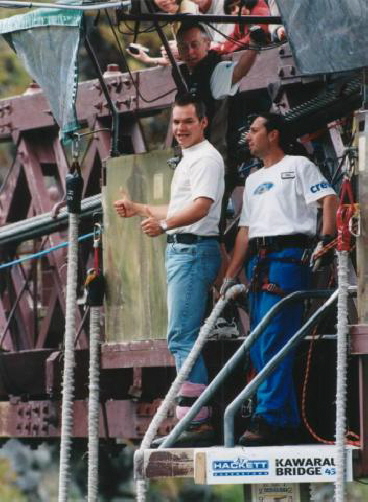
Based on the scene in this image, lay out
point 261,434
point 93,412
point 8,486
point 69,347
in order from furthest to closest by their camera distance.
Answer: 1. point 8,486
2. point 93,412
3. point 69,347
4. point 261,434

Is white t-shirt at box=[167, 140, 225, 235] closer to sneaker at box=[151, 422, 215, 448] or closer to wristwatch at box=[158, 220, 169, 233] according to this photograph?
wristwatch at box=[158, 220, 169, 233]

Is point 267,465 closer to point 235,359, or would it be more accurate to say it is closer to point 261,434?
point 261,434

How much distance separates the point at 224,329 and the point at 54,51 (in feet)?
6.94

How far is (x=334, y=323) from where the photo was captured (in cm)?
1209

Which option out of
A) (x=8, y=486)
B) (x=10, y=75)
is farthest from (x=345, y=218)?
(x=10, y=75)

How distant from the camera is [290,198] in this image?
11.3 m

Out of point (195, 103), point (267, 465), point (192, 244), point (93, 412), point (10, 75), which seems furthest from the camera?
point (10, 75)

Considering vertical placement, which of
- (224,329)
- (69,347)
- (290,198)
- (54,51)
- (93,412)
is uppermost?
(54,51)

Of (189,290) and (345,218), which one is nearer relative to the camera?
(345,218)

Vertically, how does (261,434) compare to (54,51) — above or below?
below

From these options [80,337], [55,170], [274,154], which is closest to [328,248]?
[274,154]

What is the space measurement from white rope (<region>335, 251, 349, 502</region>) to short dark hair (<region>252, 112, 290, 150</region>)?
1305 millimetres

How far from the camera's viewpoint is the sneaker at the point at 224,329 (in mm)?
12055

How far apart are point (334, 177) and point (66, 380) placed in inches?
86.5
